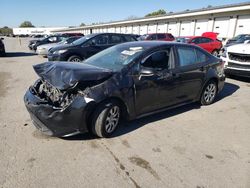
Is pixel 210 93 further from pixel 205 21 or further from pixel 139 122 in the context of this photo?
pixel 205 21

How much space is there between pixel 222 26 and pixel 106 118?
79.5ft

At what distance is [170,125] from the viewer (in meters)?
4.47

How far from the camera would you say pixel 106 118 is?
12.2 ft

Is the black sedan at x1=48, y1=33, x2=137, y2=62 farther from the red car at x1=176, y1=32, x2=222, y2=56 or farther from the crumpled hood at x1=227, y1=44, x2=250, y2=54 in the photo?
the red car at x1=176, y1=32, x2=222, y2=56

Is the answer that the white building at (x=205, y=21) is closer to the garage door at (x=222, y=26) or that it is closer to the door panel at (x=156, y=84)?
the garage door at (x=222, y=26)

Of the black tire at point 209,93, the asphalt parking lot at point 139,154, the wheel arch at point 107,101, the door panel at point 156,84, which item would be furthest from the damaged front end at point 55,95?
the black tire at point 209,93

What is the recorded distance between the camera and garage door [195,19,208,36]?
26328mm

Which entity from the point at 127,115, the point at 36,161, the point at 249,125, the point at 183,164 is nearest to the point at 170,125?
the point at 127,115

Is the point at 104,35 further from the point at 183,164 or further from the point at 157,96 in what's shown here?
the point at 183,164

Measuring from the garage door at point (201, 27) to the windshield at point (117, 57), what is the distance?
24197 millimetres

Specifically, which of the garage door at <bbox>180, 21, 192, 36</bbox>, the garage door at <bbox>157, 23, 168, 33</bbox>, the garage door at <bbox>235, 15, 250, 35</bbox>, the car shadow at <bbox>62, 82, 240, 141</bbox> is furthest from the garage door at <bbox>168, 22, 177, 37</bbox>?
the car shadow at <bbox>62, 82, 240, 141</bbox>

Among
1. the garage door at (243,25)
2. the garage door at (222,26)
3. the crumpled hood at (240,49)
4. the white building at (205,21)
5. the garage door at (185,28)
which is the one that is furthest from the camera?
the garage door at (185,28)

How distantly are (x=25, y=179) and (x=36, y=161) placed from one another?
39 cm

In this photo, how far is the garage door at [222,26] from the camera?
23.7 m
